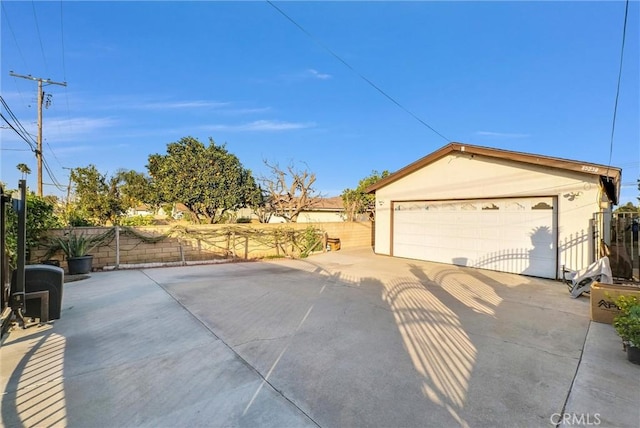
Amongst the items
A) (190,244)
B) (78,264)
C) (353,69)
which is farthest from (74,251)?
(353,69)

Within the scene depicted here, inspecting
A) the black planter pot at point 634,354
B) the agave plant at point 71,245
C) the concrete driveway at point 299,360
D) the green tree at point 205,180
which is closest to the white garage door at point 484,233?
the concrete driveway at point 299,360

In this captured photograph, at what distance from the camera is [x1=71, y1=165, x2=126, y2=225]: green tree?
1675cm

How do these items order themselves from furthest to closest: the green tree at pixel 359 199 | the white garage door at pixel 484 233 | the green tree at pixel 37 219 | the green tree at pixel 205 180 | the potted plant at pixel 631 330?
the green tree at pixel 359 199 → the green tree at pixel 205 180 → the white garage door at pixel 484 233 → the green tree at pixel 37 219 → the potted plant at pixel 631 330

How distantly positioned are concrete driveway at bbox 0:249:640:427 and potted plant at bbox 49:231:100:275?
194 cm

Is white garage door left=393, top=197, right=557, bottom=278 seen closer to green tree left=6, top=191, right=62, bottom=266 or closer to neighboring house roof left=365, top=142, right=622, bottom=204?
neighboring house roof left=365, top=142, right=622, bottom=204

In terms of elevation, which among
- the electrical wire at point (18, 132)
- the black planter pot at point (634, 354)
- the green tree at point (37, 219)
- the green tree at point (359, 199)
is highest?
the electrical wire at point (18, 132)

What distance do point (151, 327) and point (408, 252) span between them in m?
9.39

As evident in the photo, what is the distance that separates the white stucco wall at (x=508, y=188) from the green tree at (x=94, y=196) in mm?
15764

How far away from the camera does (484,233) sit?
9.15m

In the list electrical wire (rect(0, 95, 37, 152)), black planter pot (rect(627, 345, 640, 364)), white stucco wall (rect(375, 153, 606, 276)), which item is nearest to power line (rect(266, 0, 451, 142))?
white stucco wall (rect(375, 153, 606, 276))

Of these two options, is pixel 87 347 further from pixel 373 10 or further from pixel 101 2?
pixel 373 10

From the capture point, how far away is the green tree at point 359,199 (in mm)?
18984

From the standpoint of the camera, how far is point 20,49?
920 cm

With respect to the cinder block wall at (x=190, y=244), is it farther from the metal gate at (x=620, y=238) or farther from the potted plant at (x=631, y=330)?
the potted plant at (x=631, y=330)
